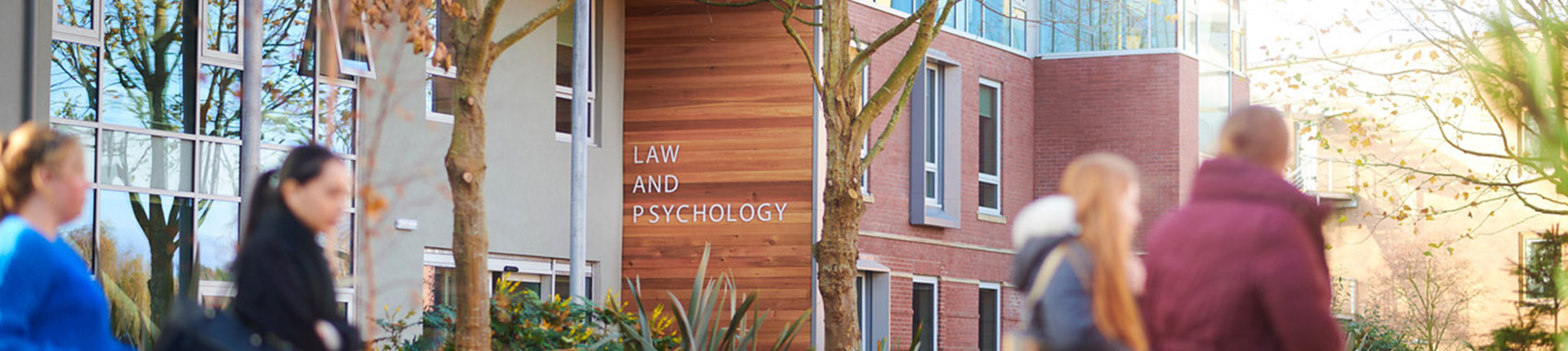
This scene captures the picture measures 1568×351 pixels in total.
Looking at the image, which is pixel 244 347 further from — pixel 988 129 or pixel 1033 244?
pixel 988 129

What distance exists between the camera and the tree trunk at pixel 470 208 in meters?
8.50

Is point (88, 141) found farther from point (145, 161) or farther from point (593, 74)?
point (593, 74)

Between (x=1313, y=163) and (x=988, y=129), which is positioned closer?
(x=988, y=129)

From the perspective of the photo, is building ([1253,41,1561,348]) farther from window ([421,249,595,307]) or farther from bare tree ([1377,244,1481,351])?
window ([421,249,595,307])

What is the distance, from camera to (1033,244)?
14.6 feet

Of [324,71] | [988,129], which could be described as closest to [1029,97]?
[988,129]

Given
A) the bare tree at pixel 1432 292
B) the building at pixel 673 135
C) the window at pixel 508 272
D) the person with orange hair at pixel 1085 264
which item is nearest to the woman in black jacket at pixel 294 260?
the person with orange hair at pixel 1085 264

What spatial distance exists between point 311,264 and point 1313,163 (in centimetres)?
3686

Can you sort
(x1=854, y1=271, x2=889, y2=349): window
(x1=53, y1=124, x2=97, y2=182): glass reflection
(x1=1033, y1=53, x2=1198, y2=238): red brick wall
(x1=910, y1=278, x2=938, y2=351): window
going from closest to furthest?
(x1=53, y1=124, x2=97, y2=182): glass reflection < (x1=854, y1=271, x2=889, y2=349): window < (x1=910, y1=278, x2=938, y2=351): window < (x1=1033, y1=53, x2=1198, y2=238): red brick wall

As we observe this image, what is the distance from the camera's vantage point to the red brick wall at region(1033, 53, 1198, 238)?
24094mm

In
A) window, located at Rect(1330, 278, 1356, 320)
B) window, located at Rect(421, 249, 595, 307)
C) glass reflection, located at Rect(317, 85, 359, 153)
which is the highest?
glass reflection, located at Rect(317, 85, 359, 153)

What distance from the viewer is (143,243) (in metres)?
13.3

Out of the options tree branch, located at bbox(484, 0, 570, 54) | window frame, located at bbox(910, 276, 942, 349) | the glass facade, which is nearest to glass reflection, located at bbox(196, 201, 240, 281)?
the glass facade

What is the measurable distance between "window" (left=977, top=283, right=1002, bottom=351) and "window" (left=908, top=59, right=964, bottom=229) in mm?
1764
